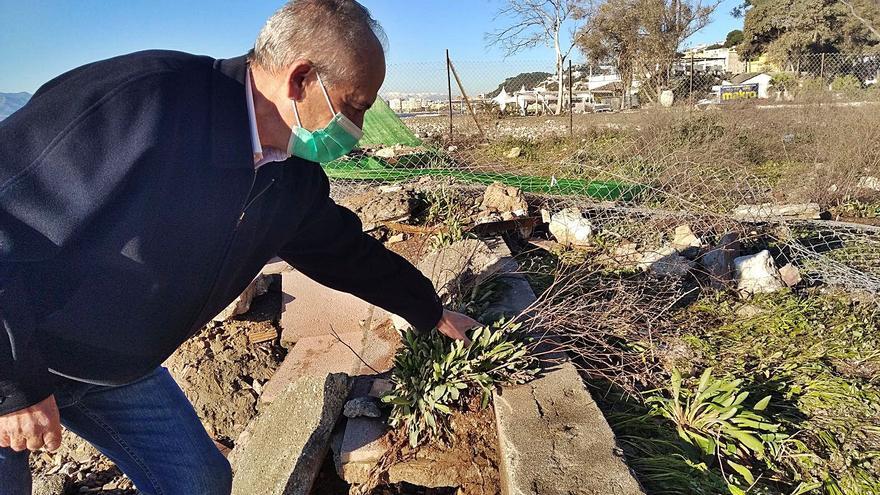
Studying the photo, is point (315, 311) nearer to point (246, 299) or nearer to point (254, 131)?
point (246, 299)

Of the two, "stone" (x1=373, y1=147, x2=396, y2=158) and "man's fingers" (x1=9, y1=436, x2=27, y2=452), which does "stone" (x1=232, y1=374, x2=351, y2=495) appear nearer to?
"man's fingers" (x1=9, y1=436, x2=27, y2=452)

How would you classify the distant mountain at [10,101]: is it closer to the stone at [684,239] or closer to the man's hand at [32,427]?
the man's hand at [32,427]

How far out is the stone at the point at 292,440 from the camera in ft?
6.81

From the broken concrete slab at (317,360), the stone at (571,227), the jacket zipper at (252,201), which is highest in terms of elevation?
the jacket zipper at (252,201)

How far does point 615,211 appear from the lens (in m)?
4.84

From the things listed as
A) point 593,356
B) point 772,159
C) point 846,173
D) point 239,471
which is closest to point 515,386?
point 593,356

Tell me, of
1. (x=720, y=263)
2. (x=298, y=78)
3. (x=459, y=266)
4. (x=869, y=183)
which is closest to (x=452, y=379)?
(x=459, y=266)

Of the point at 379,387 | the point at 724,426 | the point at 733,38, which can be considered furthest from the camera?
the point at 733,38

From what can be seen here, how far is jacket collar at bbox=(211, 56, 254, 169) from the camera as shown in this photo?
4.51 feet

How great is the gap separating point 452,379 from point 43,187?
62.1 inches

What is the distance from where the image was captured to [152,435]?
5.61 ft

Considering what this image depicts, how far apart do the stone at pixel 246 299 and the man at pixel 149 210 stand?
1960 mm

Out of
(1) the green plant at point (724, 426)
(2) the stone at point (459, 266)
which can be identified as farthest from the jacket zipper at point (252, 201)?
(1) the green plant at point (724, 426)

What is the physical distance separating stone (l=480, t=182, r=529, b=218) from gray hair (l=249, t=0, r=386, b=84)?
11.3ft
